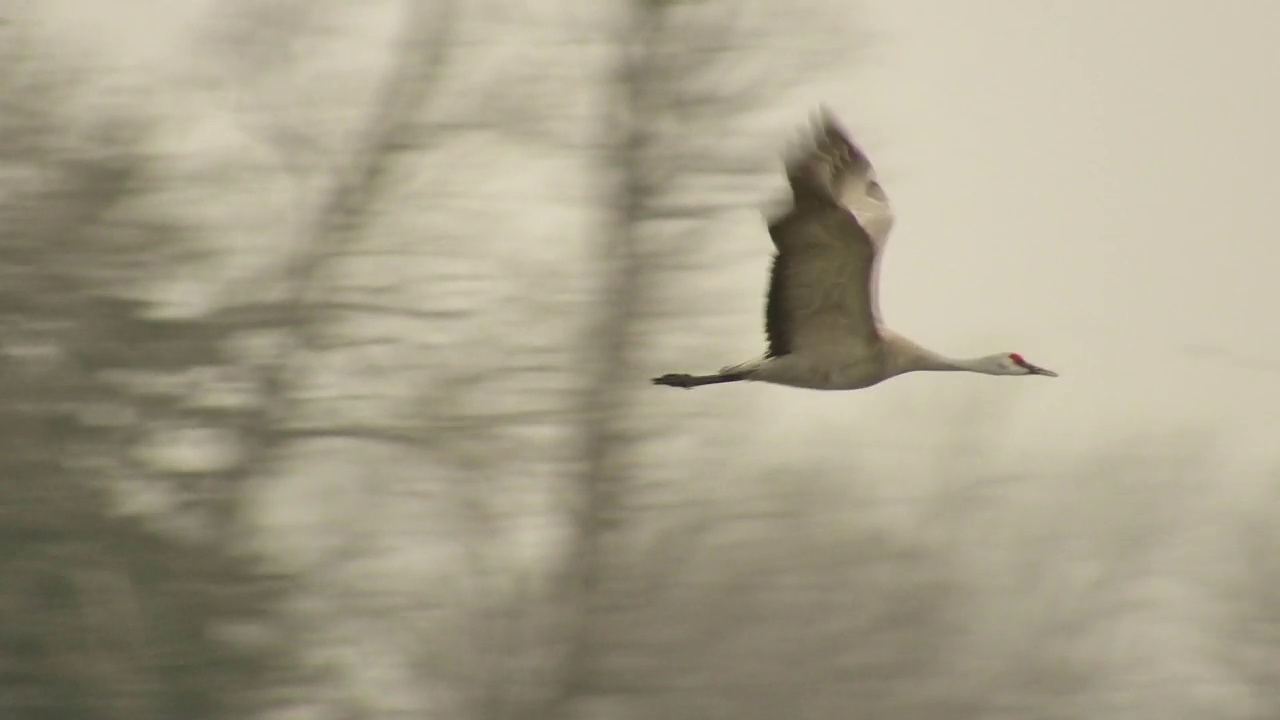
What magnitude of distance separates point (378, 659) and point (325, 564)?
0.66m

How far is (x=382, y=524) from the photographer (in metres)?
10.4

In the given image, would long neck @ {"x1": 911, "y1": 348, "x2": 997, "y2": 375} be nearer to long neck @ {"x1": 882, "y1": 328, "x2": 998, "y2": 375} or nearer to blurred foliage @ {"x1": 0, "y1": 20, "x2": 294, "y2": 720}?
long neck @ {"x1": 882, "y1": 328, "x2": 998, "y2": 375}

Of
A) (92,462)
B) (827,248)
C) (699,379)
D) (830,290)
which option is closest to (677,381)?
(699,379)

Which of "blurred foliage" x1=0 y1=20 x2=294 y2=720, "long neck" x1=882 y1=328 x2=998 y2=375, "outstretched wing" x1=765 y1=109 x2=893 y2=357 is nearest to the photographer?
"outstretched wing" x1=765 y1=109 x2=893 y2=357

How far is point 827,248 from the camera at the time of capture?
696cm

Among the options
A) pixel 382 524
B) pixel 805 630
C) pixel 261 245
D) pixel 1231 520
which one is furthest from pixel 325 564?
pixel 1231 520

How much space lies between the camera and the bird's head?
813 cm

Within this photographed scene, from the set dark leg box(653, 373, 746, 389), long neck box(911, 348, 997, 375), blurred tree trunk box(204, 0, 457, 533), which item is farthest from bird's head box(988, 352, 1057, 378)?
blurred tree trunk box(204, 0, 457, 533)

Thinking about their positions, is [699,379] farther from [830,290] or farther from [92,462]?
[92,462]

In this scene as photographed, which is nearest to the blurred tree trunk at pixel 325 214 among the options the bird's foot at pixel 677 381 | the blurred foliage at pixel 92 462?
the blurred foliage at pixel 92 462

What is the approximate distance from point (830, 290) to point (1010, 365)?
133 cm

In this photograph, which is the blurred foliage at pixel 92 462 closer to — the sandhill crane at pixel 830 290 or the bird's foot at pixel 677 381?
the bird's foot at pixel 677 381

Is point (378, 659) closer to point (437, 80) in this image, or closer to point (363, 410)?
point (363, 410)

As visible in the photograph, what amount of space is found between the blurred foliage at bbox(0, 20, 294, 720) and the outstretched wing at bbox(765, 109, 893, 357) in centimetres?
403
